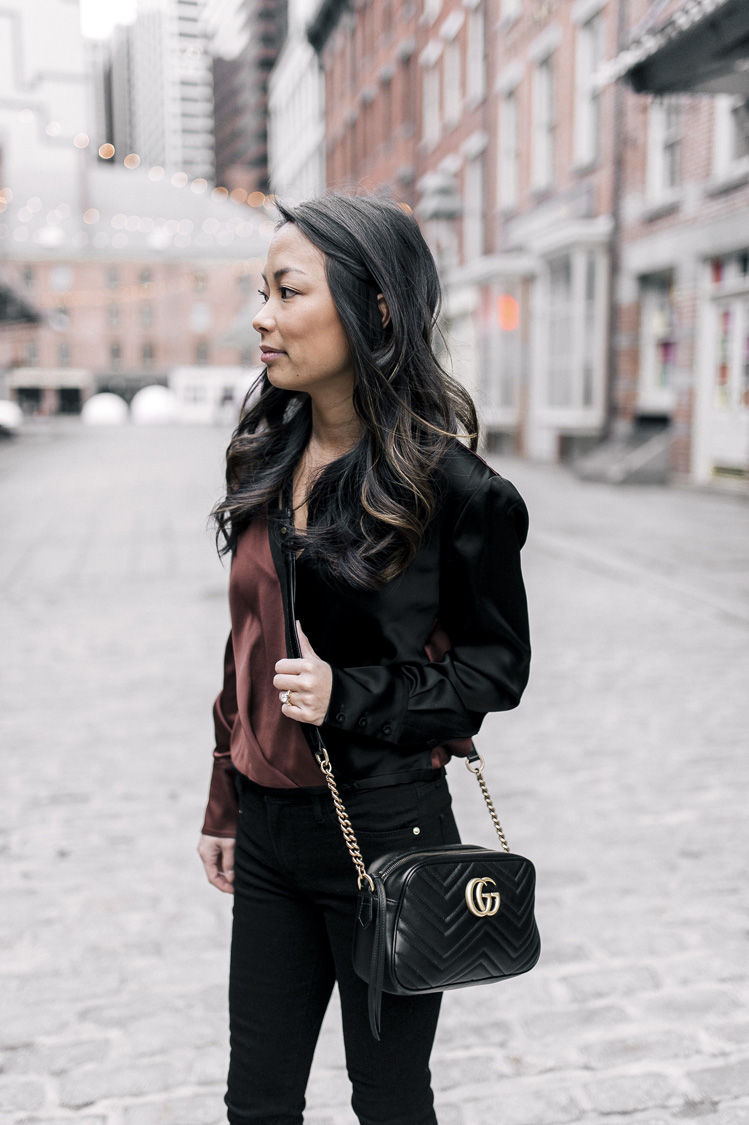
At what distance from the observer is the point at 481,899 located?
1.54 metres

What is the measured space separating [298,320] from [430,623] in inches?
19.8

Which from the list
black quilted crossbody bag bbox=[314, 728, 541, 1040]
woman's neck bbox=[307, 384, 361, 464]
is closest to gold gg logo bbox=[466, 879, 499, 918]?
black quilted crossbody bag bbox=[314, 728, 541, 1040]

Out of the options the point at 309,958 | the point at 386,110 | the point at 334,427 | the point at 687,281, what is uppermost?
the point at 386,110

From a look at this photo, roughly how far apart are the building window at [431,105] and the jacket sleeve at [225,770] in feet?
94.6

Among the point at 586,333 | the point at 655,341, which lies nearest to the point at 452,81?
the point at 586,333

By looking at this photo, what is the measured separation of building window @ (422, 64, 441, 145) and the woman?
94.7 feet

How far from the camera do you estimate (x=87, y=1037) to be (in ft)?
9.06

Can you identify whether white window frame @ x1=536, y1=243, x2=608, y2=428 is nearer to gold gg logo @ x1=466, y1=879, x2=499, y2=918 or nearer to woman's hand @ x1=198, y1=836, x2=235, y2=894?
woman's hand @ x1=198, y1=836, x2=235, y2=894

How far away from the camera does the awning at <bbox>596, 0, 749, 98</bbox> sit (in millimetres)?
6031

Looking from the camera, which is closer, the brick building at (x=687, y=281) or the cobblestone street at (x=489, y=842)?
the cobblestone street at (x=489, y=842)

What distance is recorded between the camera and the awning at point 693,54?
19.8 ft

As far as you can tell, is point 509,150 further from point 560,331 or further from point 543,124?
point 560,331

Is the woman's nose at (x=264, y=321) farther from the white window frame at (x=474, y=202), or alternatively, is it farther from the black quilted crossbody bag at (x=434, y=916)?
the white window frame at (x=474, y=202)

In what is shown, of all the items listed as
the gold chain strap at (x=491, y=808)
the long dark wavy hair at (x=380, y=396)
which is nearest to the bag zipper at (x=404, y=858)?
the gold chain strap at (x=491, y=808)
